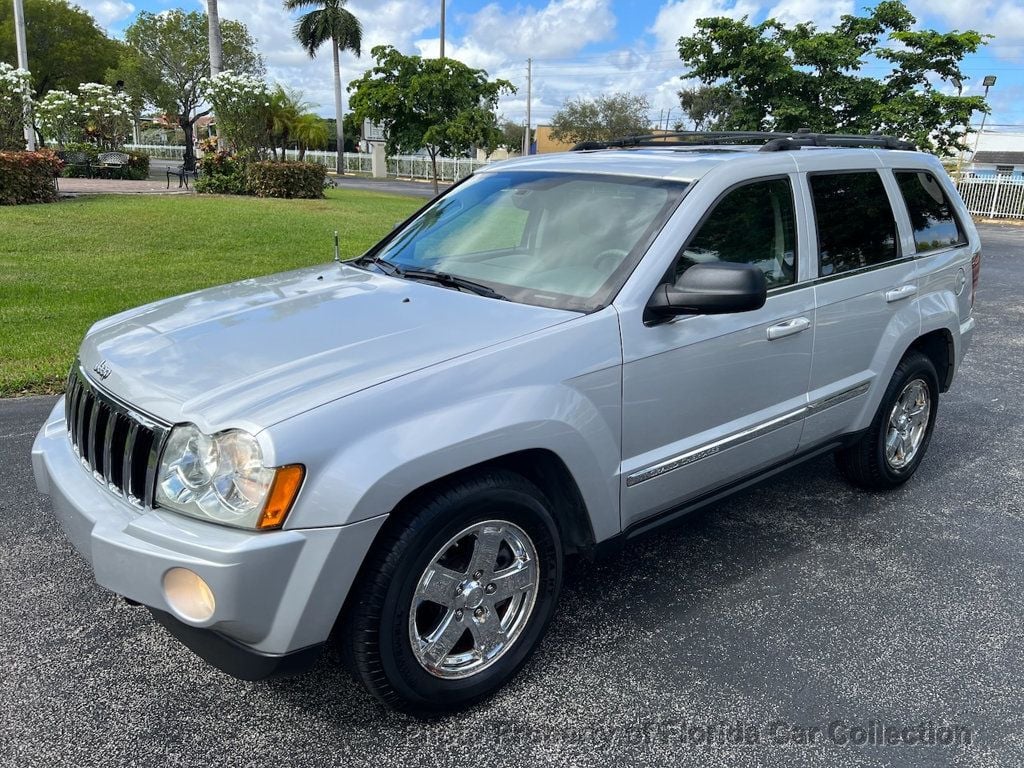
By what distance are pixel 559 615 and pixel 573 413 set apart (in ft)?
3.27

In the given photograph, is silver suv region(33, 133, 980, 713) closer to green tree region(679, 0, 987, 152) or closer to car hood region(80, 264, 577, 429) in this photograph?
car hood region(80, 264, 577, 429)

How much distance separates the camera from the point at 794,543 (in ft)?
13.1

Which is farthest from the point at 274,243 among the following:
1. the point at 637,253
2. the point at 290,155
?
the point at 290,155

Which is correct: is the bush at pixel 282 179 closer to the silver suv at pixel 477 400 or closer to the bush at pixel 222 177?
the bush at pixel 222 177

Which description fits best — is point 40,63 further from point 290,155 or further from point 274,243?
point 274,243

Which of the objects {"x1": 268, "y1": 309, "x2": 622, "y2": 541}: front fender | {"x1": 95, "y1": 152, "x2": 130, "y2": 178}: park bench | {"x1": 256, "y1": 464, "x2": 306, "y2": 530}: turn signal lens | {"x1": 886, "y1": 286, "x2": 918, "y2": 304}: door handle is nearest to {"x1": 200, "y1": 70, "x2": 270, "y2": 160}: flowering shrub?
{"x1": 95, "y1": 152, "x2": 130, "y2": 178}: park bench

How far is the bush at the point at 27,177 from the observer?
15.9m

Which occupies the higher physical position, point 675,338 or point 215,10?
point 215,10

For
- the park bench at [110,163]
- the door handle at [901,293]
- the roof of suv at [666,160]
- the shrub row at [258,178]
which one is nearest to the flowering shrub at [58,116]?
the park bench at [110,163]

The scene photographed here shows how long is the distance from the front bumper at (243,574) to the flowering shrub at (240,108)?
21.9 metres

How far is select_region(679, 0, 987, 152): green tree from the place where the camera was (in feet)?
64.4

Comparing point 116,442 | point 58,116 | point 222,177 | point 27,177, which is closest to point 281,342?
point 116,442

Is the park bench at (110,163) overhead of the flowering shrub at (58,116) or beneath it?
beneath

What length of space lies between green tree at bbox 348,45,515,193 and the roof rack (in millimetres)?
18339
